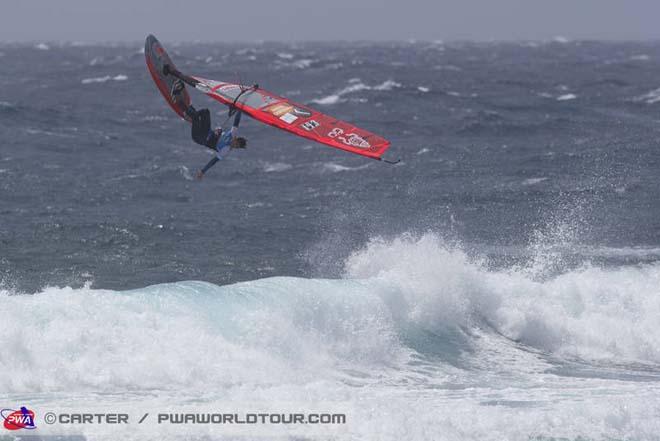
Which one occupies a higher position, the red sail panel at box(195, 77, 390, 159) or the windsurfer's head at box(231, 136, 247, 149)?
the red sail panel at box(195, 77, 390, 159)

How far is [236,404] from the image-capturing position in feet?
45.0

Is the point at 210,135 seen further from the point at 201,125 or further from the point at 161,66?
the point at 161,66

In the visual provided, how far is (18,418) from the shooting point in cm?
1289

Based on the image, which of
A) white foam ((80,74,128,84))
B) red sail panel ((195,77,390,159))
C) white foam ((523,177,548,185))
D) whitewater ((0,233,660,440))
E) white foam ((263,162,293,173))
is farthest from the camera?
white foam ((80,74,128,84))

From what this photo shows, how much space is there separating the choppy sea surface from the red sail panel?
3.17 metres

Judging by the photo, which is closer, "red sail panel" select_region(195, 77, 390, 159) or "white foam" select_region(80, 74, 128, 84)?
"red sail panel" select_region(195, 77, 390, 159)

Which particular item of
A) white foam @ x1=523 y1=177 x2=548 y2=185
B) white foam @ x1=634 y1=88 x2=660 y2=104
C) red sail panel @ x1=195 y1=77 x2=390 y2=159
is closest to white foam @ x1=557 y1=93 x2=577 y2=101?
white foam @ x1=634 y1=88 x2=660 y2=104

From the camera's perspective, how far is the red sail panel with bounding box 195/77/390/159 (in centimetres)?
1625

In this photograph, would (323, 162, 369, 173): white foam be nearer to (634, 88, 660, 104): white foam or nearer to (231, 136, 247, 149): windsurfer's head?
(231, 136, 247, 149): windsurfer's head

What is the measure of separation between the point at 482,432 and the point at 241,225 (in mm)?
12444

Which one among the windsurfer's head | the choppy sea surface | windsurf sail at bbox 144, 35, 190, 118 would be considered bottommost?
the choppy sea surface

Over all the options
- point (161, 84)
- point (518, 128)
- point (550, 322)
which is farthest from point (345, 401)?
point (518, 128)

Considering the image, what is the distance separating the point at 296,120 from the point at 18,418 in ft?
23.4

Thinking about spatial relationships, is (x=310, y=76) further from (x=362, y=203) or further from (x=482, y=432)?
(x=482, y=432)
